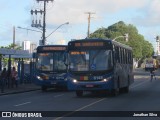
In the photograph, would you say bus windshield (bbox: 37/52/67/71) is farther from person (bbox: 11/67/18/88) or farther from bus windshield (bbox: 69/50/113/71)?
bus windshield (bbox: 69/50/113/71)

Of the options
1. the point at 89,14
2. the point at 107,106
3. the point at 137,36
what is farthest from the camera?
the point at 137,36

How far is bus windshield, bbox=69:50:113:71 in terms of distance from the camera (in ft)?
94.5

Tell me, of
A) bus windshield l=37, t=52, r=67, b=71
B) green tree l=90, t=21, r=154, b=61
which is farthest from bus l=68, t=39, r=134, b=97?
green tree l=90, t=21, r=154, b=61

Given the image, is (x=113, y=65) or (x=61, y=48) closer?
(x=113, y=65)

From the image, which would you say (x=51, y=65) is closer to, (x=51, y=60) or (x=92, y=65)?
(x=51, y=60)

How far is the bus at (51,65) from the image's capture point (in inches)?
1483

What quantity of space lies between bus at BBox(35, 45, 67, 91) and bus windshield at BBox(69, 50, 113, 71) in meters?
8.64

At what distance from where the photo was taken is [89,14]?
88.9 meters

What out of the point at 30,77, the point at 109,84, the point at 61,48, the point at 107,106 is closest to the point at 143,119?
the point at 107,106

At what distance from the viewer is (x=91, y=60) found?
2877 cm

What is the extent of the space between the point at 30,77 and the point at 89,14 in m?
40.9

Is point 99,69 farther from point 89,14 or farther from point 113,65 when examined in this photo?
point 89,14

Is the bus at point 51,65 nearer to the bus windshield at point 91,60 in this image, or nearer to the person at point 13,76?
the person at point 13,76

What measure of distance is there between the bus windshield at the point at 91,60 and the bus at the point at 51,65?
28.3ft
